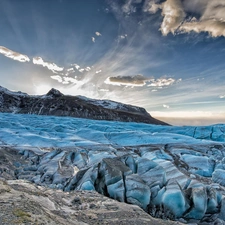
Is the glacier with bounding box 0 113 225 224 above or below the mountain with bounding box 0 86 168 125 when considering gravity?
below

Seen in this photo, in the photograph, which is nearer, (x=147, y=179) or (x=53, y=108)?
(x=147, y=179)

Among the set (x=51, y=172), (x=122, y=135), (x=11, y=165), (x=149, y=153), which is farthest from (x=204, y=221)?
(x=122, y=135)

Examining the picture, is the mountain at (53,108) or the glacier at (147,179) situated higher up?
the mountain at (53,108)

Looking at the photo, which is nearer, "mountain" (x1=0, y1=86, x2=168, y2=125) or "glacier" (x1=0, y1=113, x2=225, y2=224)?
"glacier" (x1=0, y1=113, x2=225, y2=224)

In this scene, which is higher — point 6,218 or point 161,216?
point 6,218

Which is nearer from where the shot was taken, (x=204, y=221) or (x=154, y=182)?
(x=204, y=221)

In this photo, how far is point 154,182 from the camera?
8.48 meters

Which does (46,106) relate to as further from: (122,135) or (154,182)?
(154,182)

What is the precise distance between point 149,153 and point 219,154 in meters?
7.56

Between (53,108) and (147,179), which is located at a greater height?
(53,108)

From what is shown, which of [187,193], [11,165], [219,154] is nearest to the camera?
[187,193]

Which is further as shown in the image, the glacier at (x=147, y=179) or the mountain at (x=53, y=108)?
the mountain at (x=53, y=108)

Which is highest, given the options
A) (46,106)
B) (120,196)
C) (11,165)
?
(46,106)

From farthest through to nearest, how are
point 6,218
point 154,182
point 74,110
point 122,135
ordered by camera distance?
point 74,110 < point 122,135 < point 154,182 < point 6,218
